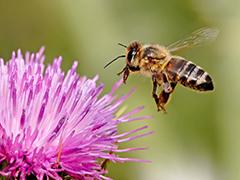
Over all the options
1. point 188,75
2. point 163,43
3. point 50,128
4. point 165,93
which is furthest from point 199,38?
point 163,43

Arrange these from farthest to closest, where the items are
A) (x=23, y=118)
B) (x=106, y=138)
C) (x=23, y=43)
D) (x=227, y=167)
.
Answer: (x=23, y=43)
(x=227, y=167)
(x=106, y=138)
(x=23, y=118)

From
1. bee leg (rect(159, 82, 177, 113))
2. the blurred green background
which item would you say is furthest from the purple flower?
the blurred green background

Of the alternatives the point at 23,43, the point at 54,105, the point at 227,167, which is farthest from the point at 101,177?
the point at 23,43

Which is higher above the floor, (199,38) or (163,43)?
(163,43)

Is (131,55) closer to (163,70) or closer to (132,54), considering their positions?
(132,54)

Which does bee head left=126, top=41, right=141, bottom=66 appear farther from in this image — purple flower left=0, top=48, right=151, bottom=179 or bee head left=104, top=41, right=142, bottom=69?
purple flower left=0, top=48, right=151, bottom=179

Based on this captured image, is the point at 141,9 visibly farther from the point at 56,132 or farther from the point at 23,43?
the point at 56,132
